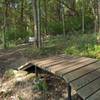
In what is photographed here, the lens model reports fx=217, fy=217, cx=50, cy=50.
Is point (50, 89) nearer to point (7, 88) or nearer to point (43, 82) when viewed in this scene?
point (43, 82)

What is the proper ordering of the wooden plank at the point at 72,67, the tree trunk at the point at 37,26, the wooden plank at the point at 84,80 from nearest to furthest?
the wooden plank at the point at 84,80, the wooden plank at the point at 72,67, the tree trunk at the point at 37,26

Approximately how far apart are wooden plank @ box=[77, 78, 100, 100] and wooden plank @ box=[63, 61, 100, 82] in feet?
1.11

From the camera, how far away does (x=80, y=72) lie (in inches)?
171

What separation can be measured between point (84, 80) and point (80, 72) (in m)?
0.36

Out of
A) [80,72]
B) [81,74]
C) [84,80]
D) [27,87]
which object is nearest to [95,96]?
[84,80]

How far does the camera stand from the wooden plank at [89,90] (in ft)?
11.5

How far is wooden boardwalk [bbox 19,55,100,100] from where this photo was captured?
3.61m

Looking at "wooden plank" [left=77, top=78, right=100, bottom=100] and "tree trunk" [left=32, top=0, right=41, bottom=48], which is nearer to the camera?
"wooden plank" [left=77, top=78, right=100, bottom=100]

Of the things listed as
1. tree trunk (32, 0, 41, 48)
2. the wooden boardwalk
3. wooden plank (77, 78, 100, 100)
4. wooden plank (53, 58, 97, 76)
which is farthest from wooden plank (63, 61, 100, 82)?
tree trunk (32, 0, 41, 48)

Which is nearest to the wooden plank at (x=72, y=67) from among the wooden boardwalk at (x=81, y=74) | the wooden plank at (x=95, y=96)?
the wooden boardwalk at (x=81, y=74)

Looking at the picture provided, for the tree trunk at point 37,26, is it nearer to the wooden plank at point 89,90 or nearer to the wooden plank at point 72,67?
the wooden plank at point 72,67

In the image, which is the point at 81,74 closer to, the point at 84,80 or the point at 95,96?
the point at 84,80

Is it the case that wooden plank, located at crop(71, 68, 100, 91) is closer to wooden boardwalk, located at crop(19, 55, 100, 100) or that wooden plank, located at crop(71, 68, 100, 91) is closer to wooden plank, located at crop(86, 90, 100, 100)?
wooden boardwalk, located at crop(19, 55, 100, 100)

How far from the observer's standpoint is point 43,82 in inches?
207
